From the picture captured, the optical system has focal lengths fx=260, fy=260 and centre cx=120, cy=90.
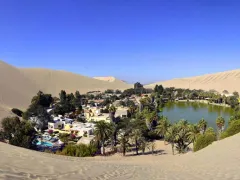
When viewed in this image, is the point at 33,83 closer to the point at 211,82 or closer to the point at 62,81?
the point at 62,81

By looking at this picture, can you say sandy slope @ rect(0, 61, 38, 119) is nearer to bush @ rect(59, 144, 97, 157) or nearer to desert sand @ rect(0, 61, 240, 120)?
desert sand @ rect(0, 61, 240, 120)

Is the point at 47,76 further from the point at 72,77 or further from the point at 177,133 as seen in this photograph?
the point at 177,133

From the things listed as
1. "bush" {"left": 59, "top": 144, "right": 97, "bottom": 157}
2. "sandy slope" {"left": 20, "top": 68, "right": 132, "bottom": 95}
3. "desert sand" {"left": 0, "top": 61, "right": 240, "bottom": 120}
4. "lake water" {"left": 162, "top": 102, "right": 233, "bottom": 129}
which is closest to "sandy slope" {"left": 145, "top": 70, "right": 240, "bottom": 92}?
"desert sand" {"left": 0, "top": 61, "right": 240, "bottom": 120}

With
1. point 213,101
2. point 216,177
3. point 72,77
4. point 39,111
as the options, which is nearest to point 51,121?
point 39,111

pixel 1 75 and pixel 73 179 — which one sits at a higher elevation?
pixel 1 75

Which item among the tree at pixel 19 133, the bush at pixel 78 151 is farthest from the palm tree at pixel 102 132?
the tree at pixel 19 133

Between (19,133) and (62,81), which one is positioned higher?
(62,81)

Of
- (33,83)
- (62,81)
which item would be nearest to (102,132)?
(33,83)
